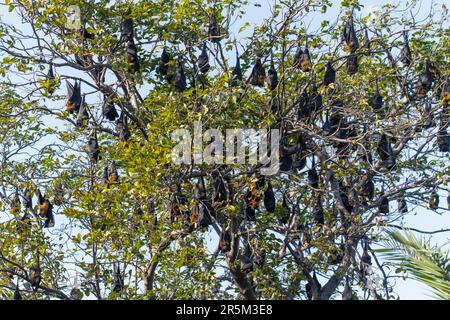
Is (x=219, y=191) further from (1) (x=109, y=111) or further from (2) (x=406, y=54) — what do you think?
(2) (x=406, y=54)

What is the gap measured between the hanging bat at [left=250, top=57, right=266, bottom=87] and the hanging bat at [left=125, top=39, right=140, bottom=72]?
181cm

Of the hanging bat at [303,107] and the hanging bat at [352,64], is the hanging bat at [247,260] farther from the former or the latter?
the hanging bat at [352,64]

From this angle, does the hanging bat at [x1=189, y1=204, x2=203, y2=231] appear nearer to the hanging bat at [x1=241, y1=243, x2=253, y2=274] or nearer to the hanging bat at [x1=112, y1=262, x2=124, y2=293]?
the hanging bat at [x1=241, y1=243, x2=253, y2=274]

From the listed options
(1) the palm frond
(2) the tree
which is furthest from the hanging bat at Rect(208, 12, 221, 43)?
(1) the palm frond

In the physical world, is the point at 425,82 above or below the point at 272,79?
above

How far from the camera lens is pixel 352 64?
12727 mm

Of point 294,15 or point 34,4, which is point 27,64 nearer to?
point 34,4

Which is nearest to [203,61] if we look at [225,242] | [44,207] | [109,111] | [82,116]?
[109,111]

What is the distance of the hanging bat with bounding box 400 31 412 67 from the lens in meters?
13.2

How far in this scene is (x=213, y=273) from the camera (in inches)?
498

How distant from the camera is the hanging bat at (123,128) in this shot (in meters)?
12.2

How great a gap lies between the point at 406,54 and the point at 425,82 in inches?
24.9
